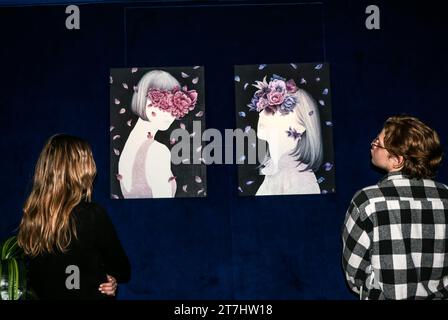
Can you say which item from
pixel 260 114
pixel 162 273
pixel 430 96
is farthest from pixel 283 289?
pixel 430 96

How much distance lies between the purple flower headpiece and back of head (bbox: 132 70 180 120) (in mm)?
476

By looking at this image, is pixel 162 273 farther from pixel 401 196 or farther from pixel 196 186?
pixel 401 196

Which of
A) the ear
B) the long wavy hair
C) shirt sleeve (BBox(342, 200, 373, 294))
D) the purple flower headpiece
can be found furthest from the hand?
the purple flower headpiece

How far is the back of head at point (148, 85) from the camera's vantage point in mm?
2883

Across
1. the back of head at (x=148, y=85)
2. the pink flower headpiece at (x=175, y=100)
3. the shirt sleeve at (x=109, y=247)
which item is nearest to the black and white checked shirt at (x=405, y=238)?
the shirt sleeve at (x=109, y=247)

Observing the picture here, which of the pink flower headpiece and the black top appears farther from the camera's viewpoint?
the pink flower headpiece

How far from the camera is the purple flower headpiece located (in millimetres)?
2863

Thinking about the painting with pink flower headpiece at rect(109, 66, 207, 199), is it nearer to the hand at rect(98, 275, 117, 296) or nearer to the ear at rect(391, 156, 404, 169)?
the hand at rect(98, 275, 117, 296)

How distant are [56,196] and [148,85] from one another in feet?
4.89

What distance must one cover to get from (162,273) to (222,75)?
1209 millimetres

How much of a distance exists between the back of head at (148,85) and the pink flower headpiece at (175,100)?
3cm

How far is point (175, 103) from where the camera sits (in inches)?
113

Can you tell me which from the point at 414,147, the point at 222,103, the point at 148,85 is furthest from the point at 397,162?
the point at 148,85

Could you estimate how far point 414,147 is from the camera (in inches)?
58.5
